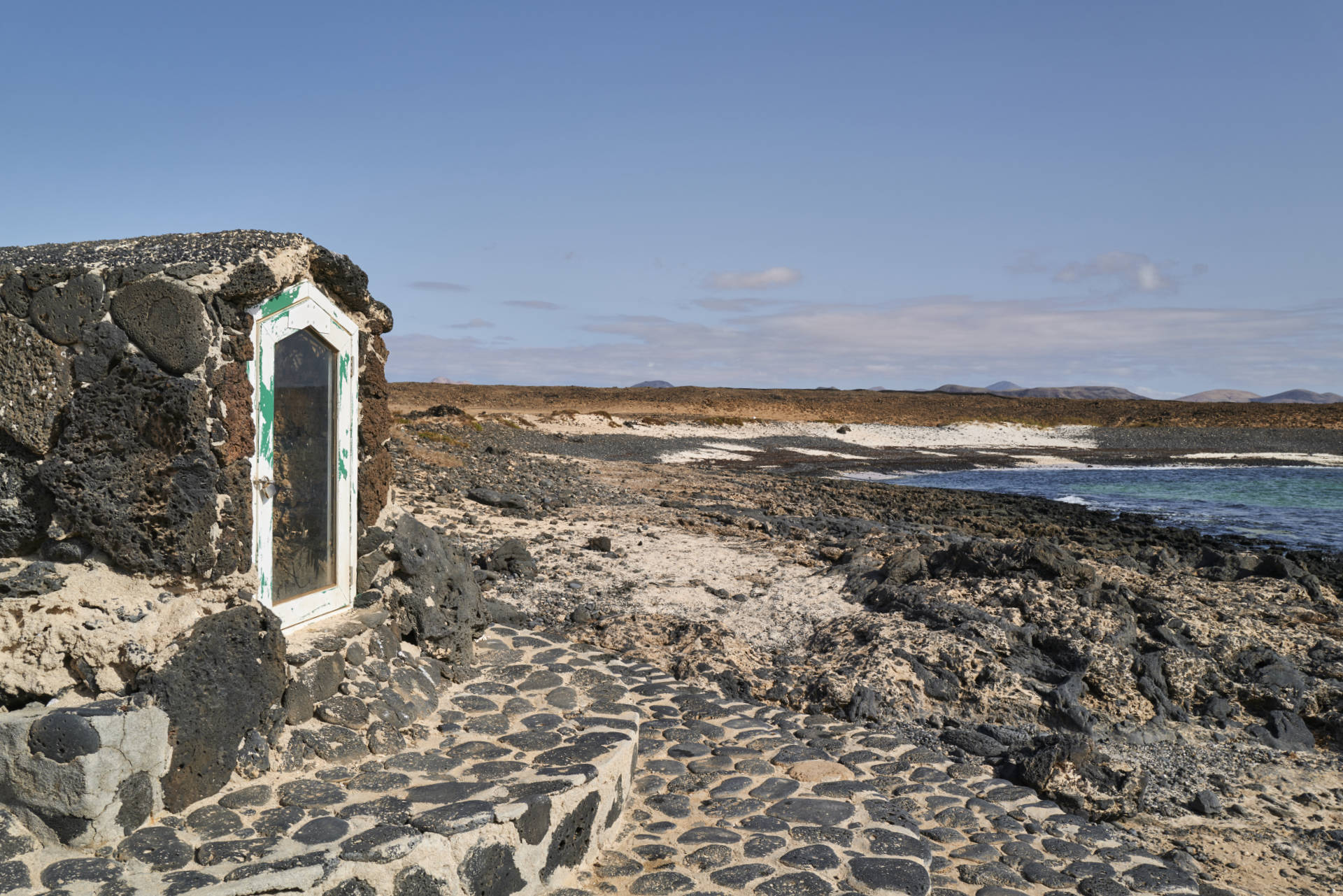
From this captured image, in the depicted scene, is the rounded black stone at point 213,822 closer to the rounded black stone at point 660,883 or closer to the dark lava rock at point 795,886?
the rounded black stone at point 660,883

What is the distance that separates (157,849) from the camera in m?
3.48

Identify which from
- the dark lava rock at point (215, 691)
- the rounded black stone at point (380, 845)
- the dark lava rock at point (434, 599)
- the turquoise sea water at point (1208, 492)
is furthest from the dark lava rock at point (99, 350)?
the turquoise sea water at point (1208, 492)

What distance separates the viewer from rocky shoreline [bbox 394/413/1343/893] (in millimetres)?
6012

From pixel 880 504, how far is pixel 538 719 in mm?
16007

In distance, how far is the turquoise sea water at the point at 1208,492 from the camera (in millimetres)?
20828

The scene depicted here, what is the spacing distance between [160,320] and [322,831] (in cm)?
228

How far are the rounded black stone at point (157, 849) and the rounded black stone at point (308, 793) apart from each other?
0.45 m

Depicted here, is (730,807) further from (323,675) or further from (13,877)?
(13,877)

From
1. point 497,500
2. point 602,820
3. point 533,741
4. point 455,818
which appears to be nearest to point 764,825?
point 602,820

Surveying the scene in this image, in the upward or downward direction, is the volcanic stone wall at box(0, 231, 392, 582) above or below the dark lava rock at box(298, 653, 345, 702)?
above

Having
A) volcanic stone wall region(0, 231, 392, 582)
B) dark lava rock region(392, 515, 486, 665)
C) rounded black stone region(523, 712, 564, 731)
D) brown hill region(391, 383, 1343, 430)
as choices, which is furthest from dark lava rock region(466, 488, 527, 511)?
brown hill region(391, 383, 1343, 430)

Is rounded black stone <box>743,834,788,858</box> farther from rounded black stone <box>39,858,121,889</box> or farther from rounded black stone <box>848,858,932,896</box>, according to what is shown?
rounded black stone <box>39,858,121,889</box>

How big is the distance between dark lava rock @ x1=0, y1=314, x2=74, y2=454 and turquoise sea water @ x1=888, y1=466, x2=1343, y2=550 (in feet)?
67.5

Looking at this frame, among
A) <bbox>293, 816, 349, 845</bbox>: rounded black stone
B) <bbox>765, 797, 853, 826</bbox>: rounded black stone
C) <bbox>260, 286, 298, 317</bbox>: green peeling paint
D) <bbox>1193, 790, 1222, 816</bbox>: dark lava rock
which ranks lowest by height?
<bbox>1193, 790, 1222, 816</bbox>: dark lava rock
